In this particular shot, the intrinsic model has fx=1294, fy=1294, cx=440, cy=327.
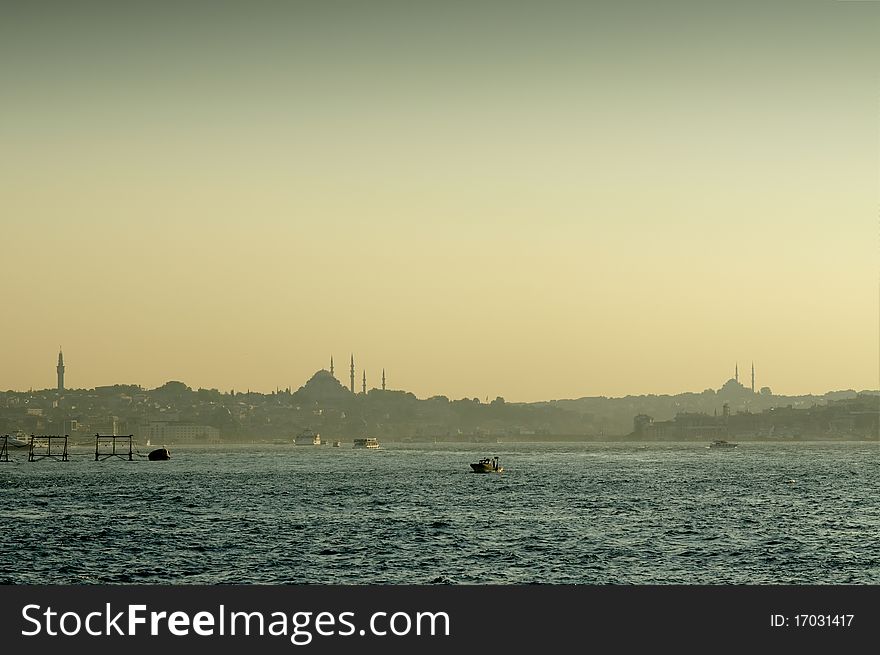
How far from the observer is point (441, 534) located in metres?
87.0

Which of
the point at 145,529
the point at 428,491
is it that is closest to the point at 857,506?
the point at 428,491

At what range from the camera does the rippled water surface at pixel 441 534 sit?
67.1 metres

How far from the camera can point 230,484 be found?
161875mm

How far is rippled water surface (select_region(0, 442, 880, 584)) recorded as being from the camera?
220 ft

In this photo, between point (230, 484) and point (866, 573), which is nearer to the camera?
point (866, 573)

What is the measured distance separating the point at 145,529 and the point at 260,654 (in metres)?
62.4

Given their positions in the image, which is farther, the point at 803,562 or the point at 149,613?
the point at 803,562

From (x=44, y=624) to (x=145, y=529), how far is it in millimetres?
57977

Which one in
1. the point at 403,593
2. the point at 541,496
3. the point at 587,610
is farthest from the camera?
the point at 541,496

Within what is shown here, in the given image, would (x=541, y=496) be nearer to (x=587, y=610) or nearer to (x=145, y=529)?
(x=145, y=529)

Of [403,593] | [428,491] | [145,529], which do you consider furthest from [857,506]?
[403,593]

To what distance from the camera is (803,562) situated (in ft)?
237

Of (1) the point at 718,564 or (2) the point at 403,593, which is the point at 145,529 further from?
(2) the point at 403,593

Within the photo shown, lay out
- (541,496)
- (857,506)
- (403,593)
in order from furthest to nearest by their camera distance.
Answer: (541,496) < (857,506) < (403,593)
